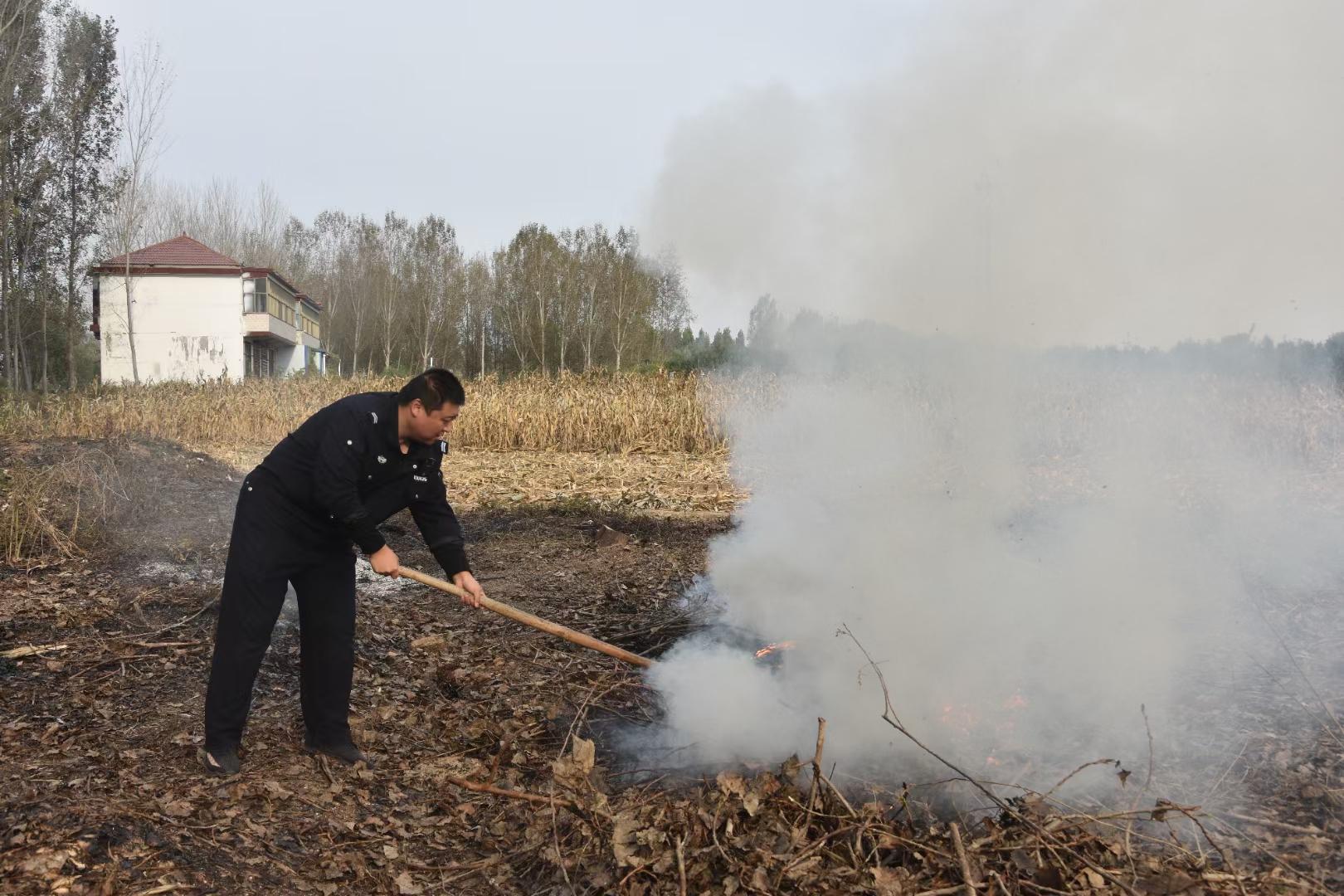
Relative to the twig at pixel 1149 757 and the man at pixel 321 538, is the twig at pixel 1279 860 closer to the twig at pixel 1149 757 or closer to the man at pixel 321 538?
the twig at pixel 1149 757

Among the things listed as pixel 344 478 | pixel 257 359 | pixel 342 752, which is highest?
pixel 257 359

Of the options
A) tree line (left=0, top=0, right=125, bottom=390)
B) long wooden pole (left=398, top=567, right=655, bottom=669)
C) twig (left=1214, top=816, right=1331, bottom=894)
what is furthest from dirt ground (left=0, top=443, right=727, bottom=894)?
tree line (left=0, top=0, right=125, bottom=390)

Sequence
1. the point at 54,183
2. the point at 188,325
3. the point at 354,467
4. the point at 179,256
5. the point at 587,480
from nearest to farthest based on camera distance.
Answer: the point at 354,467 → the point at 587,480 → the point at 54,183 → the point at 188,325 → the point at 179,256

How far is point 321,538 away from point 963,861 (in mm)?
3034

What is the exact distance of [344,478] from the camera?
389cm

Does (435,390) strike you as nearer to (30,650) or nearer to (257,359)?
(30,650)

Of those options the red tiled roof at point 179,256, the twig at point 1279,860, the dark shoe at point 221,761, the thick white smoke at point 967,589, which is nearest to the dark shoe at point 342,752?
the dark shoe at point 221,761

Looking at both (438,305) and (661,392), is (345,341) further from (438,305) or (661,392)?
(661,392)

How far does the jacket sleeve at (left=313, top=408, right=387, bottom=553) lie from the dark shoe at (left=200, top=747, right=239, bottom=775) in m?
1.08

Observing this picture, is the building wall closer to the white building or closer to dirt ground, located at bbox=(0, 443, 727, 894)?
the white building

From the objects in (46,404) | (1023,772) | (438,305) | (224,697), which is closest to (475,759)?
(224,697)

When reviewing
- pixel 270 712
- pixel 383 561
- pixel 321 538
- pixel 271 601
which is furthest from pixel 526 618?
pixel 270 712

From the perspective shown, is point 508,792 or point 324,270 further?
point 324,270

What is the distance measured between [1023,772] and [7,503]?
27.0ft
